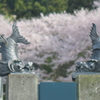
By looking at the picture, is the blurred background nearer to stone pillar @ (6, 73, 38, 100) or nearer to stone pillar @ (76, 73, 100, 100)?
stone pillar @ (76, 73, 100, 100)

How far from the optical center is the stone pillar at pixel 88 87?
9008 millimetres

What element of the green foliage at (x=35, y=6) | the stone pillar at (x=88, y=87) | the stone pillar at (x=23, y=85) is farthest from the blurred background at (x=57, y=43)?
the stone pillar at (x=23, y=85)

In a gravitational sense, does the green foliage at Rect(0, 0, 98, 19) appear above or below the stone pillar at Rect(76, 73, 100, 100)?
above

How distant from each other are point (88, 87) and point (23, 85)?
1499 millimetres

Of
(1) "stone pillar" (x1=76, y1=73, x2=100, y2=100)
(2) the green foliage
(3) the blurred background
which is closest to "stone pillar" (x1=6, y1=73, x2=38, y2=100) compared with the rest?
(1) "stone pillar" (x1=76, y1=73, x2=100, y2=100)

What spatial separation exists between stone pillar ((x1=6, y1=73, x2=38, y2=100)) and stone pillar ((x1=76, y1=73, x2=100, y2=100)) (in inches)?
40.0

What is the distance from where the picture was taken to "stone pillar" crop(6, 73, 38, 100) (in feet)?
29.7

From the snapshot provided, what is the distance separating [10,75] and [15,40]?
1237mm

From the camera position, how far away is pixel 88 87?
9.03 meters

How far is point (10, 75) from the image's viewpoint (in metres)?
9.09

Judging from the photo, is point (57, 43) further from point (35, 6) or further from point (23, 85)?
point (23, 85)

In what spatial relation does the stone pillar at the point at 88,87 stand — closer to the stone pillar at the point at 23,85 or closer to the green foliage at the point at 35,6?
the stone pillar at the point at 23,85

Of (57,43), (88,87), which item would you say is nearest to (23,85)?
(88,87)

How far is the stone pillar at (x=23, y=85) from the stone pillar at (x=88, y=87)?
102cm
